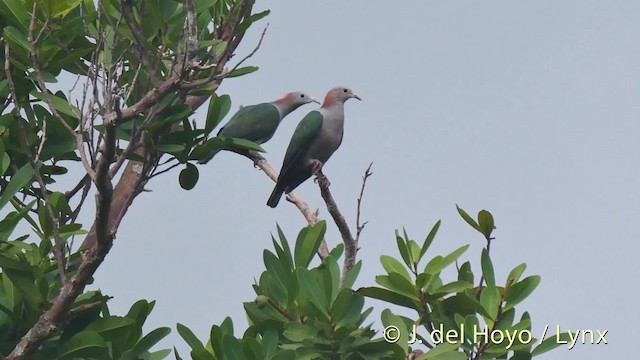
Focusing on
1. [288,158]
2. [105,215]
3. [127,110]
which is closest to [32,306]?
[105,215]

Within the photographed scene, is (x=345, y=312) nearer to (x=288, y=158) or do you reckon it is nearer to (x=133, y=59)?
(x=133, y=59)

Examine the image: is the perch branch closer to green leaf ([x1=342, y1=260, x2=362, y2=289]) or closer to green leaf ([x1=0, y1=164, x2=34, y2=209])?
green leaf ([x1=342, y1=260, x2=362, y2=289])

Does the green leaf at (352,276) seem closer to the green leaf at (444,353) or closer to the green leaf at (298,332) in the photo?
the green leaf at (298,332)

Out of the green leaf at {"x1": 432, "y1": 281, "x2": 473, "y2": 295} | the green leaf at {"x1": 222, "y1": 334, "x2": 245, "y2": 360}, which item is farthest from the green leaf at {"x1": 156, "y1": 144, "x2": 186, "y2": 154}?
the green leaf at {"x1": 432, "y1": 281, "x2": 473, "y2": 295}

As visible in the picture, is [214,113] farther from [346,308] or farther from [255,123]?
[255,123]

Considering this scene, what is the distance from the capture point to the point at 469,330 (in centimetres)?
393

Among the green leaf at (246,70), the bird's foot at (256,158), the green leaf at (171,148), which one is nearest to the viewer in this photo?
the green leaf at (171,148)

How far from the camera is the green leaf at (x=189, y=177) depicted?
15.6 feet

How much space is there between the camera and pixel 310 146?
732cm

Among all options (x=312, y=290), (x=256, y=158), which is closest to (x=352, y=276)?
(x=312, y=290)

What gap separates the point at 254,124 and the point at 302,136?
0.55 meters

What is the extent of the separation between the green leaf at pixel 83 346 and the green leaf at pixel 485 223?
4.91 ft

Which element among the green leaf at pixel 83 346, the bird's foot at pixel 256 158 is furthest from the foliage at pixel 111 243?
the bird's foot at pixel 256 158

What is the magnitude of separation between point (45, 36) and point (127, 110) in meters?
1.31
